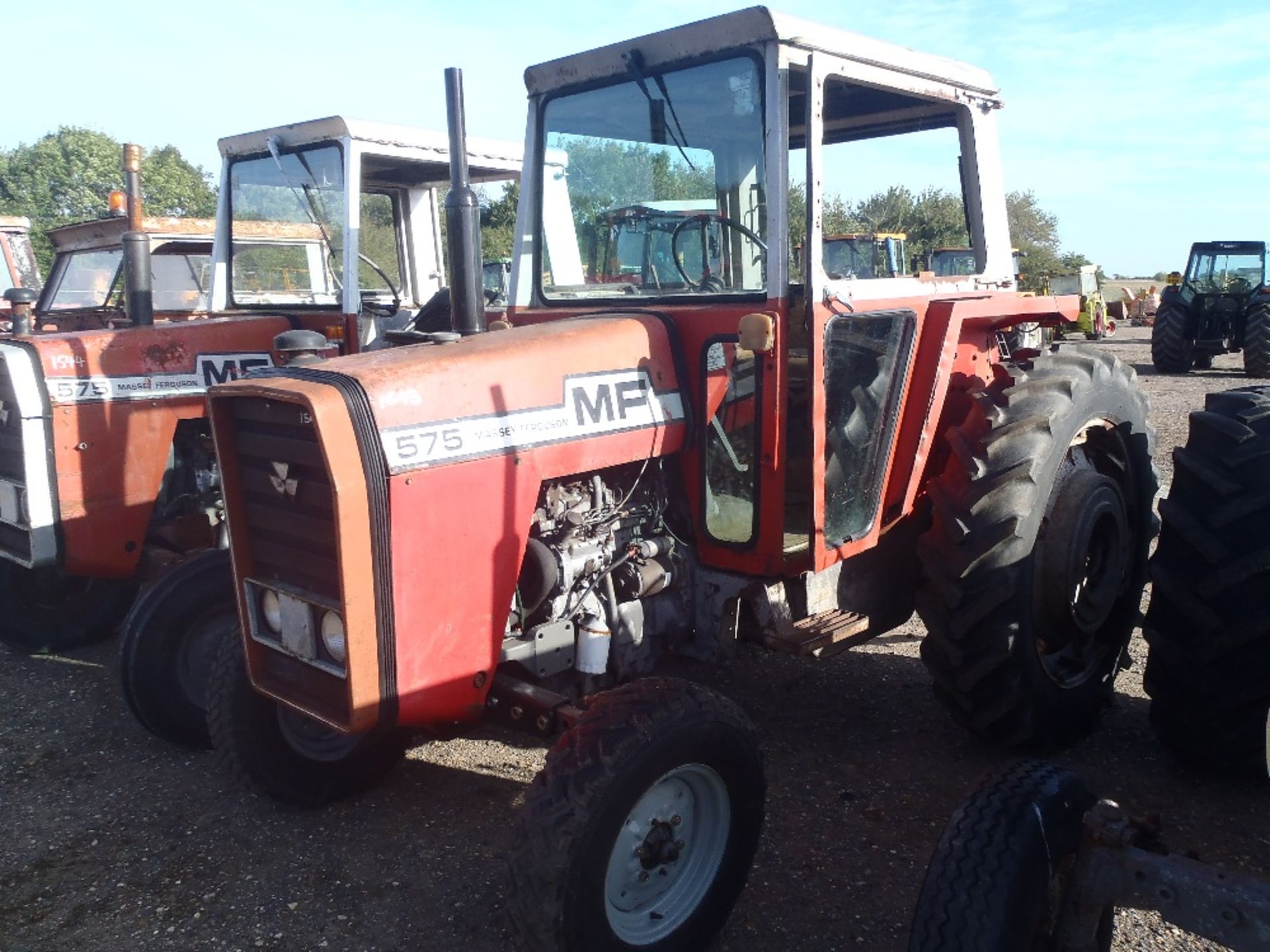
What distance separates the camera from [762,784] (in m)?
2.77

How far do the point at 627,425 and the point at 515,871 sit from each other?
125 centimetres

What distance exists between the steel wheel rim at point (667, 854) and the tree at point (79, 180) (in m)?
29.5

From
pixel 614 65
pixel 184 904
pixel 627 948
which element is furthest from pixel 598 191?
pixel 184 904

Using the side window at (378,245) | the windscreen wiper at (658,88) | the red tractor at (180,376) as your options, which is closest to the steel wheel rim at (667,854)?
the windscreen wiper at (658,88)

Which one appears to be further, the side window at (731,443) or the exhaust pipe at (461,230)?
the side window at (731,443)

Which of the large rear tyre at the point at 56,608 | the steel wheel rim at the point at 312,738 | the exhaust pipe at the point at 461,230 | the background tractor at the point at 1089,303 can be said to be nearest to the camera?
the exhaust pipe at the point at 461,230

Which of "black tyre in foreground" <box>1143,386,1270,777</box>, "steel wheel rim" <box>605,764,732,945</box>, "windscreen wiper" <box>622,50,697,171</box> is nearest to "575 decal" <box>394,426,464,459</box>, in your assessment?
"steel wheel rim" <box>605,764,732,945</box>

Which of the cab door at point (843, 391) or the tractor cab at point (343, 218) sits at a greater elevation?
the tractor cab at point (343, 218)

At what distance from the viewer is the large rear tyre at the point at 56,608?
200 inches

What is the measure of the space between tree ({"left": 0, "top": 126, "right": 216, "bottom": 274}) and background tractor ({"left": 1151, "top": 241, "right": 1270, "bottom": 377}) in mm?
24003

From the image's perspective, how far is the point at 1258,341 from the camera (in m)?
14.7

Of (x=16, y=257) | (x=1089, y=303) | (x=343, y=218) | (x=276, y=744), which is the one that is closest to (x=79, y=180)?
(x=16, y=257)

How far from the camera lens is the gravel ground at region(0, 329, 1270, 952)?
9.45ft

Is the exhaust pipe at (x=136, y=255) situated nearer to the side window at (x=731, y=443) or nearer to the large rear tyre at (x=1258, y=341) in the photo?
the side window at (x=731, y=443)
